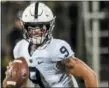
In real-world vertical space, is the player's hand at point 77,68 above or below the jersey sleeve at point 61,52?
below

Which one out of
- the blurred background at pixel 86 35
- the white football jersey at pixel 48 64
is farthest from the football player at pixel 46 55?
the blurred background at pixel 86 35

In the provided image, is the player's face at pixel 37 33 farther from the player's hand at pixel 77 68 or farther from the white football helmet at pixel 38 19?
Answer: the player's hand at pixel 77 68

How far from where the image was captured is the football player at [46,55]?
14.3ft

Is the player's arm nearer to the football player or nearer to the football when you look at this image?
the football player

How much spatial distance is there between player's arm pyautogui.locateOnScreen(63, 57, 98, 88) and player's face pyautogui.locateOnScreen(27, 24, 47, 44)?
19 centimetres

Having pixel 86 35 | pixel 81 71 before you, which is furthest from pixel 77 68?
pixel 86 35

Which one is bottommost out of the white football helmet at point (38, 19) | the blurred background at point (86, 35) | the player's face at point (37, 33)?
the blurred background at point (86, 35)

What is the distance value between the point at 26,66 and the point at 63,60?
216 mm

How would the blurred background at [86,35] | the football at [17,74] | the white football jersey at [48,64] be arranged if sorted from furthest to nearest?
the blurred background at [86,35] → the white football jersey at [48,64] → the football at [17,74]

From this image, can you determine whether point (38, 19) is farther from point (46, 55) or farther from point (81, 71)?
point (81, 71)

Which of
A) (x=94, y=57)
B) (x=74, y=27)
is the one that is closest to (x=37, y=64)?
(x=94, y=57)

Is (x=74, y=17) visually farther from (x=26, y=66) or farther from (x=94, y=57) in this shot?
(x=26, y=66)

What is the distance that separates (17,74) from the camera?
4.32 metres

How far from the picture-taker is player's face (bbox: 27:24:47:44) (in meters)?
4.36
